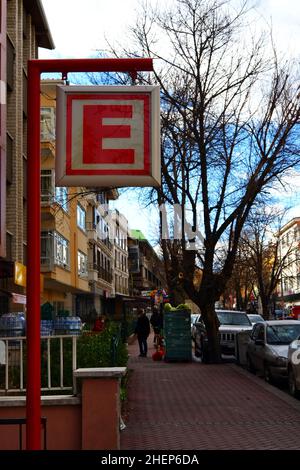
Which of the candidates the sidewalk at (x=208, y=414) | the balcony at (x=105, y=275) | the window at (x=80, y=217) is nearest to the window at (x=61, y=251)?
the window at (x=80, y=217)

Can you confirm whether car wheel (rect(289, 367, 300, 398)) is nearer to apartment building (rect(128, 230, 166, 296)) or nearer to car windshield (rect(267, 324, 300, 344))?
car windshield (rect(267, 324, 300, 344))

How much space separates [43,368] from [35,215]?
4867 millimetres

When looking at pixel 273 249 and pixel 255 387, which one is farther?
pixel 273 249

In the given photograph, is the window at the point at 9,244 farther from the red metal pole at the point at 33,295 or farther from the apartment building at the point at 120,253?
the apartment building at the point at 120,253

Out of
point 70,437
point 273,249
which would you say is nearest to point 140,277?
point 273,249

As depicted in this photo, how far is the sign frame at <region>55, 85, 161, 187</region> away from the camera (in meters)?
4.63

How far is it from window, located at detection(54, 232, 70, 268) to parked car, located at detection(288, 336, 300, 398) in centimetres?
2071

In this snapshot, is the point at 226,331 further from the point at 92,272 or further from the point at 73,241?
the point at 92,272

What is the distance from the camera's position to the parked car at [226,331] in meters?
23.0

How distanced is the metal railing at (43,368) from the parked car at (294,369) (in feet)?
18.5

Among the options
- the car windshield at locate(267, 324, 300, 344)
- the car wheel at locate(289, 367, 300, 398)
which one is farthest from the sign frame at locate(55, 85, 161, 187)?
the car windshield at locate(267, 324, 300, 344)

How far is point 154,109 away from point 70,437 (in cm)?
444
